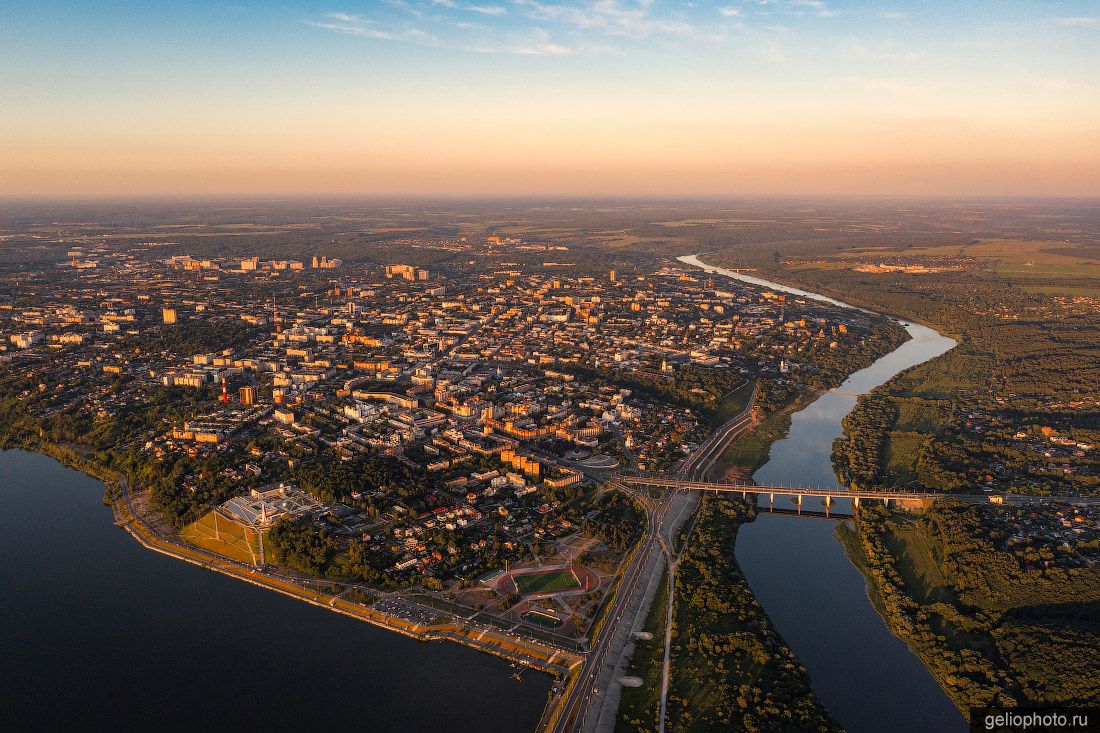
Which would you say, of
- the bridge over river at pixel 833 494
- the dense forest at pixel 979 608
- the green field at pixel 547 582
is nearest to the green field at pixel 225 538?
the green field at pixel 547 582

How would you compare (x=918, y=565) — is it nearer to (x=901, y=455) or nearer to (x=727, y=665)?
(x=727, y=665)

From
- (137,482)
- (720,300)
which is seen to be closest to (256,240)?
(720,300)

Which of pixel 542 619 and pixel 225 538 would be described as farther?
pixel 225 538

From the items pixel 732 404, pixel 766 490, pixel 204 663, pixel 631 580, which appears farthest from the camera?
pixel 732 404

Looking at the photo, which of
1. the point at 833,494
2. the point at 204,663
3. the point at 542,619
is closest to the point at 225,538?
the point at 204,663

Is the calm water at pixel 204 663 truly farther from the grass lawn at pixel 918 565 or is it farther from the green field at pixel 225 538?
the grass lawn at pixel 918 565

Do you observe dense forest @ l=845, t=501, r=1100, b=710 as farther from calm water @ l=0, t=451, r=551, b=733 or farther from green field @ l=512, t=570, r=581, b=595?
calm water @ l=0, t=451, r=551, b=733

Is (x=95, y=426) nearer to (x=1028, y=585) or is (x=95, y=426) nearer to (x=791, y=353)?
(x=1028, y=585)
